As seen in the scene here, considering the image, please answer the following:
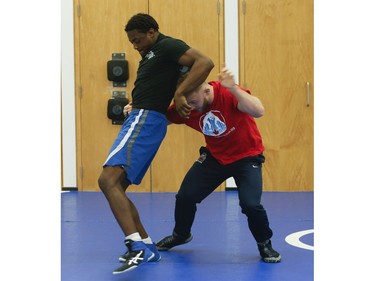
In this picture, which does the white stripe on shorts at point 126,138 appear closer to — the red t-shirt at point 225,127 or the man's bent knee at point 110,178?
the man's bent knee at point 110,178

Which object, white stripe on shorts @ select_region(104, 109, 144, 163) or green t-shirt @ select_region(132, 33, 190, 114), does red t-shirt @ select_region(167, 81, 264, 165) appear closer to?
green t-shirt @ select_region(132, 33, 190, 114)

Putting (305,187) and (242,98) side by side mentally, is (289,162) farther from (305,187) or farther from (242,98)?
(242,98)

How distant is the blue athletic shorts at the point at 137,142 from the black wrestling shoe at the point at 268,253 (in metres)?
0.90

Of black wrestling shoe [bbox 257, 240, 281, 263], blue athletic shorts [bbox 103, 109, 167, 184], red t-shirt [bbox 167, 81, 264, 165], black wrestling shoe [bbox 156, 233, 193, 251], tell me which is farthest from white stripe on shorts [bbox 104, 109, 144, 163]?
black wrestling shoe [bbox 257, 240, 281, 263]

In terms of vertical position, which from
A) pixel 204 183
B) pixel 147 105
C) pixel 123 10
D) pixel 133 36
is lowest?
pixel 204 183

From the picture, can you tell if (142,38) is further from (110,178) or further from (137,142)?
(110,178)

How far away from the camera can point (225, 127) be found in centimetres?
394

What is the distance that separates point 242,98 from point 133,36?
32.5 inches

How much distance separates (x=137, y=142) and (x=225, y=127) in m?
0.57

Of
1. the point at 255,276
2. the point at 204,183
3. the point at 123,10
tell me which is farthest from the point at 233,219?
the point at 123,10

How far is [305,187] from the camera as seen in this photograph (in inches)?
299

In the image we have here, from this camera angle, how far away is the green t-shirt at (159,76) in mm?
3922

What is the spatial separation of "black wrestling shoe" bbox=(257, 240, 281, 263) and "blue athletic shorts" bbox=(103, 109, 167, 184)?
2.94 ft

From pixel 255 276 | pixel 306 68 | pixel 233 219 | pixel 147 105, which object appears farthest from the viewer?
pixel 306 68
